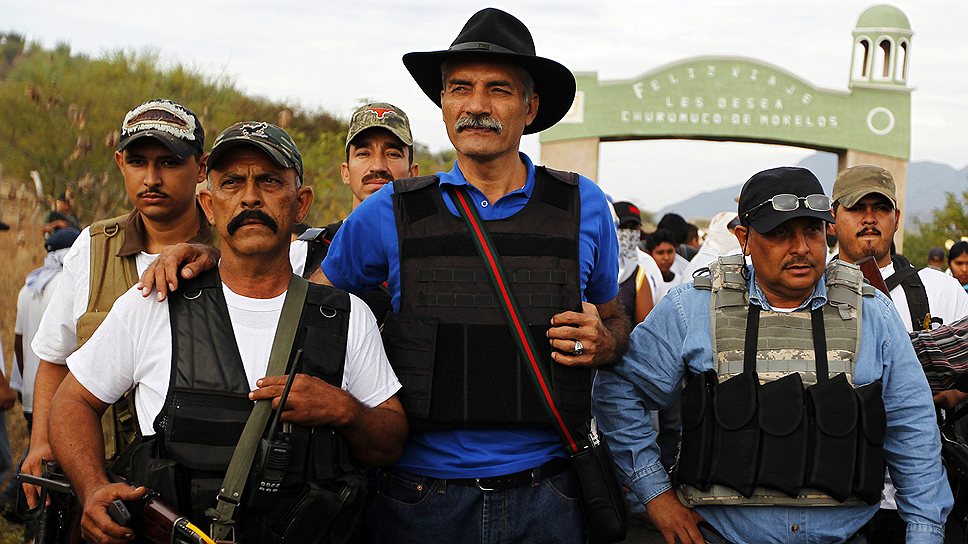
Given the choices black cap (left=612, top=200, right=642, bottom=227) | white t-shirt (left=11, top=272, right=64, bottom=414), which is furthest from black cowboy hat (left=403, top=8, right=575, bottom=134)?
black cap (left=612, top=200, right=642, bottom=227)

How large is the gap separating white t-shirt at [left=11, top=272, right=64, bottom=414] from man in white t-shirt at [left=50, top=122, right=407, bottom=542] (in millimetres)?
4015

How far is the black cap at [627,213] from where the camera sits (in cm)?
911

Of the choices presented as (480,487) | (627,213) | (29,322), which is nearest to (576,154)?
(627,213)

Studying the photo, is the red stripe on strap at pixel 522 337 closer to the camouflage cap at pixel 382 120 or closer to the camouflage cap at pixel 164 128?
the camouflage cap at pixel 164 128

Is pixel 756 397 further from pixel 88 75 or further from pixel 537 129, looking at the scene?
pixel 88 75

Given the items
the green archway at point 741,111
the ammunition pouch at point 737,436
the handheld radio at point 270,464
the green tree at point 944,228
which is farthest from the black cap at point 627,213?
the green tree at point 944,228

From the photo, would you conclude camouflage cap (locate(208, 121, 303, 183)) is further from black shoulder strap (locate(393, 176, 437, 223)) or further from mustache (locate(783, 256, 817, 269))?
mustache (locate(783, 256, 817, 269))

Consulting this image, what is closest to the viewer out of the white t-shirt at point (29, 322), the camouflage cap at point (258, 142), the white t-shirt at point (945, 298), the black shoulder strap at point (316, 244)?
the camouflage cap at point (258, 142)

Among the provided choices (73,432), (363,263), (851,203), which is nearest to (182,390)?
(73,432)

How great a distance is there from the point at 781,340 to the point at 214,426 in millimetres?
1768

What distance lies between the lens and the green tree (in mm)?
34094

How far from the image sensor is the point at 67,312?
3.48 metres

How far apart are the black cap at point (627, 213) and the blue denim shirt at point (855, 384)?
18.1ft

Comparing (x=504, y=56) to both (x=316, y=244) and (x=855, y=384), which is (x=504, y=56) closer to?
(x=316, y=244)
